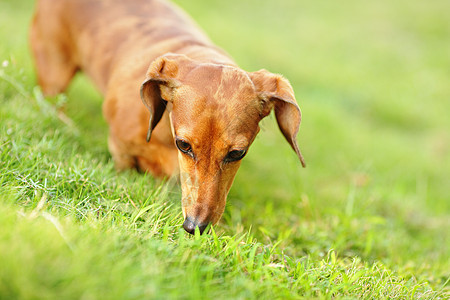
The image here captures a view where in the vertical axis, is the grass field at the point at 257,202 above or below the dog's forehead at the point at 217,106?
below

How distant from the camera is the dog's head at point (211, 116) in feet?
7.59

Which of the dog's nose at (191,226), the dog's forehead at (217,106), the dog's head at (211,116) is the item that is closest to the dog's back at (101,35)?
the dog's head at (211,116)

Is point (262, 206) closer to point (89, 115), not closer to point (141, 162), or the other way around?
point (141, 162)

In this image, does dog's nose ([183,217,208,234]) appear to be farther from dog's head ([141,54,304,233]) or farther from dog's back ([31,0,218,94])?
dog's back ([31,0,218,94])

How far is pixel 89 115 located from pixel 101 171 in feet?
6.24

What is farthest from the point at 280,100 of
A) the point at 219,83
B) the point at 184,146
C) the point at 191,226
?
the point at 191,226

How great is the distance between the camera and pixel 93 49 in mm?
3764

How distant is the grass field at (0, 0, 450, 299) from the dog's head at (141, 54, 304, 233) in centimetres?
19

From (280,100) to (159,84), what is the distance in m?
0.73

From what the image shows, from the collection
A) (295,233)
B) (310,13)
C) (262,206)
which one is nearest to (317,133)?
(262,206)

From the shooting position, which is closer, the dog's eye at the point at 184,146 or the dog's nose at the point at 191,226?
the dog's nose at the point at 191,226

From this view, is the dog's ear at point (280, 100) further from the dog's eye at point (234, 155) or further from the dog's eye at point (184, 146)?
the dog's eye at point (184, 146)

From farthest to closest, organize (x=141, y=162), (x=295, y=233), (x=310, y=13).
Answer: (x=310, y=13), (x=141, y=162), (x=295, y=233)

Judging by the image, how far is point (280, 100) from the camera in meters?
2.54
